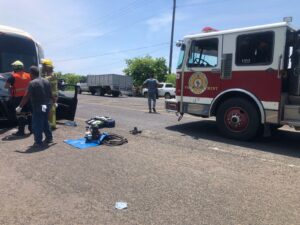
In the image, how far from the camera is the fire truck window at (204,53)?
820cm

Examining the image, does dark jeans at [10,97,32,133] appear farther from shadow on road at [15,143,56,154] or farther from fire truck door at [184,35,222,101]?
fire truck door at [184,35,222,101]

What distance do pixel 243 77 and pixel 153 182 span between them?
400cm

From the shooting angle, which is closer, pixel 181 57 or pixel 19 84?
pixel 19 84

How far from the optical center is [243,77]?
7.68m

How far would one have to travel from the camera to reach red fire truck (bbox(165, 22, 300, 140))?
23.7 feet

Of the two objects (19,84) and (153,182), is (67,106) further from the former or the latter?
(153,182)

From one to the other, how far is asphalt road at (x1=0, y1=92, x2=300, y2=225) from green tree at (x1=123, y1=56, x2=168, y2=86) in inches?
1349

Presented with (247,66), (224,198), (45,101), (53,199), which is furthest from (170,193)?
(247,66)

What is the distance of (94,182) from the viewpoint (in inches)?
190

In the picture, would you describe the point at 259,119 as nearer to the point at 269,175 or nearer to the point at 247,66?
the point at 247,66

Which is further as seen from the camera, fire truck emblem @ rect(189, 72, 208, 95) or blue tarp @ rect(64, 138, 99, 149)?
fire truck emblem @ rect(189, 72, 208, 95)

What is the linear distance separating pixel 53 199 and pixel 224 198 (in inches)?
86.8

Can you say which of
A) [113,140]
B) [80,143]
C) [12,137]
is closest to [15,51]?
[12,137]

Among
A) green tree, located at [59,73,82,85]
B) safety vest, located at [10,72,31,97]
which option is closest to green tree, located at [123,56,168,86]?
green tree, located at [59,73,82,85]
